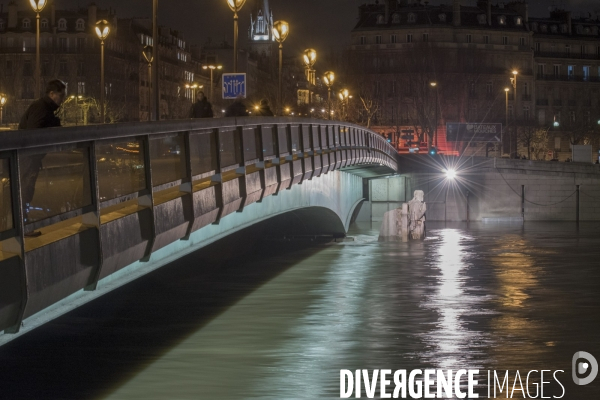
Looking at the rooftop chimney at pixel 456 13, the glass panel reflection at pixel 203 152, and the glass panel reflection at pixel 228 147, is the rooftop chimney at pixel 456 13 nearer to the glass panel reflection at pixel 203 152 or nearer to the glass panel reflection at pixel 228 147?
the glass panel reflection at pixel 228 147

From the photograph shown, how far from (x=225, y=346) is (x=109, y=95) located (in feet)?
291

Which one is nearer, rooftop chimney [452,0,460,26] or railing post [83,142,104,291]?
railing post [83,142,104,291]

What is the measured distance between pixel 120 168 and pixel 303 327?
512 inches

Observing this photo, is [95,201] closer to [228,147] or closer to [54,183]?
[54,183]

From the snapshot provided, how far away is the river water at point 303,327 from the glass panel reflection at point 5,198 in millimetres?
7617

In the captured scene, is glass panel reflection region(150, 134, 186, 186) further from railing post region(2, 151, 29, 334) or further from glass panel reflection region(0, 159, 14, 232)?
glass panel reflection region(0, 159, 14, 232)

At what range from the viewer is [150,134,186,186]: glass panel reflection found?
58.9 ft

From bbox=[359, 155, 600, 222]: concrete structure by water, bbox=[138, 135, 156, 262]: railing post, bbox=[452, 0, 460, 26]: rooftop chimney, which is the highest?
bbox=[452, 0, 460, 26]: rooftop chimney

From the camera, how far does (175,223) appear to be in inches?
733

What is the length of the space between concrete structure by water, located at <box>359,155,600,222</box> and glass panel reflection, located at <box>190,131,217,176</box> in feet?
200

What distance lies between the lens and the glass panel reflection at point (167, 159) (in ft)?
58.9

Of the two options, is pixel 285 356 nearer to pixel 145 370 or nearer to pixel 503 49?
pixel 145 370

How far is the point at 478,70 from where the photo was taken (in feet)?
461

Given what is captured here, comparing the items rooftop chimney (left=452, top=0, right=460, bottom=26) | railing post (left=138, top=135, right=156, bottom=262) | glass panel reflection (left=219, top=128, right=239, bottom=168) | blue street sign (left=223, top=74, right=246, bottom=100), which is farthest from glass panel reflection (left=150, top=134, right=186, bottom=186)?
rooftop chimney (left=452, top=0, right=460, bottom=26)
